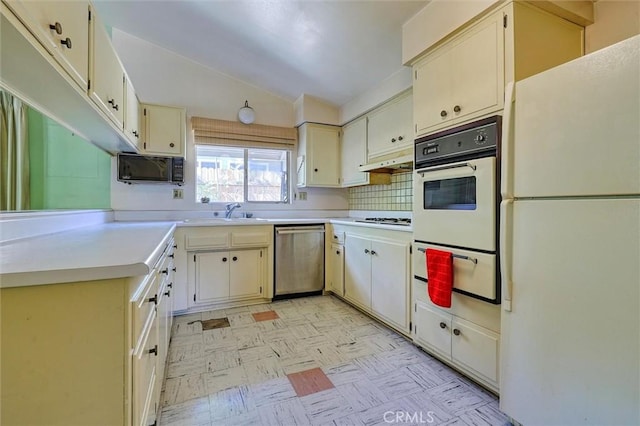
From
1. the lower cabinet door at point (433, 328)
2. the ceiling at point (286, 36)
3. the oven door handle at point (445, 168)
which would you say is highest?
the ceiling at point (286, 36)

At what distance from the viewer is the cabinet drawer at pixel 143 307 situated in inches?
35.3

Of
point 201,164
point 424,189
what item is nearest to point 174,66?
point 201,164

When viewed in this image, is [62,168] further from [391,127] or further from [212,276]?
[391,127]

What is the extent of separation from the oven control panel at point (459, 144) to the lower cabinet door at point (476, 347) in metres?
0.98

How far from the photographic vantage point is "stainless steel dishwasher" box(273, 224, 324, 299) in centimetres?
319

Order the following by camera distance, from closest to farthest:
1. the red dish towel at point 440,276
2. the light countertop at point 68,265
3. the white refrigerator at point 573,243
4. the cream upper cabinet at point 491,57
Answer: the light countertop at point 68,265 < the white refrigerator at point 573,243 < the cream upper cabinet at point 491,57 < the red dish towel at point 440,276

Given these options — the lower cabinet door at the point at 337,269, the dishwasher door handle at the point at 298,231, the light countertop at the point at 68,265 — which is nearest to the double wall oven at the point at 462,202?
the lower cabinet door at the point at 337,269

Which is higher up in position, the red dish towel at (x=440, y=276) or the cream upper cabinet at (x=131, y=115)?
the cream upper cabinet at (x=131, y=115)

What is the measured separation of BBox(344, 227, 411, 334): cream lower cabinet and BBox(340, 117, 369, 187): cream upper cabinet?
0.75 meters

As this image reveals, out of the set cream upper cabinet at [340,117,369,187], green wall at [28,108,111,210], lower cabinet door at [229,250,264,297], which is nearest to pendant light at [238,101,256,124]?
cream upper cabinet at [340,117,369,187]

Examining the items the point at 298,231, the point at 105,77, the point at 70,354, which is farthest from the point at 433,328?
the point at 105,77

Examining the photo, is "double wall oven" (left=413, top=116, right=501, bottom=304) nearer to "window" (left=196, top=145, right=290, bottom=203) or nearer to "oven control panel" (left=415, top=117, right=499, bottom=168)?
"oven control panel" (left=415, top=117, right=499, bottom=168)

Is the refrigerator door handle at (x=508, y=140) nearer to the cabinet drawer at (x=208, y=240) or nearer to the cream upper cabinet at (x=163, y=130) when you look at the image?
the cabinet drawer at (x=208, y=240)

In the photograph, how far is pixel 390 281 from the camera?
94.5 inches
